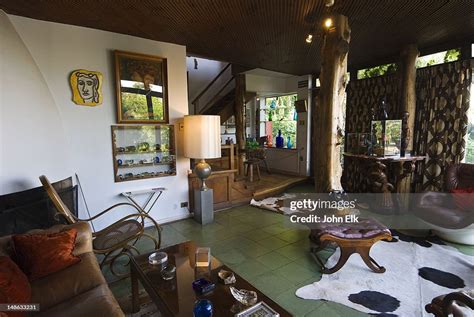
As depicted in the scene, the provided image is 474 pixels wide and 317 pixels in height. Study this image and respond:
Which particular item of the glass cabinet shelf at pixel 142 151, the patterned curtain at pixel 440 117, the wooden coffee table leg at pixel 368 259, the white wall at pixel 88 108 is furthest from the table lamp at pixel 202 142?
the patterned curtain at pixel 440 117

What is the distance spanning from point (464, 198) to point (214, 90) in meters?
6.20

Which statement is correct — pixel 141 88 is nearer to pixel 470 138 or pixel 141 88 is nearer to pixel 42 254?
pixel 42 254

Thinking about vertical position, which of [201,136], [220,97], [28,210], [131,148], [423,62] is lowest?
[28,210]

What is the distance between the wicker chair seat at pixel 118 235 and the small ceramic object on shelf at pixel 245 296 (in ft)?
4.73

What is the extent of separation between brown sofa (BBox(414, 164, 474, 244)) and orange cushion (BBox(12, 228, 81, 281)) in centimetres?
406

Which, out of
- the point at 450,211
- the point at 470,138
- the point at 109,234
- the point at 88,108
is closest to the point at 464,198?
the point at 450,211

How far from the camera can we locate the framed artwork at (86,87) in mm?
3252

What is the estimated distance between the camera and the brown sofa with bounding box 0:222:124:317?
1567 mm

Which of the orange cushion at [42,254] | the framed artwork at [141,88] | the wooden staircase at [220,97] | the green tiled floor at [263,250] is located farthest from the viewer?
the wooden staircase at [220,97]

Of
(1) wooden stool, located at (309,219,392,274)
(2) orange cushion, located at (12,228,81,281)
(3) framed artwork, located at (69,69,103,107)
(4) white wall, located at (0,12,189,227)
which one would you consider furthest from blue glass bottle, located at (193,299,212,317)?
Answer: (3) framed artwork, located at (69,69,103,107)

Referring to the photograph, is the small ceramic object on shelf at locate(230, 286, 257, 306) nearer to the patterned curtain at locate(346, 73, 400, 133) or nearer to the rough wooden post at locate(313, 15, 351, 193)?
the rough wooden post at locate(313, 15, 351, 193)

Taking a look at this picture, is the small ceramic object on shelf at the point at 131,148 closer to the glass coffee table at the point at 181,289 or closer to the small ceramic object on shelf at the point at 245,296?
the glass coffee table at the point at 181,289

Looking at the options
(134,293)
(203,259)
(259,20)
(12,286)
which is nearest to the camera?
(12,286)

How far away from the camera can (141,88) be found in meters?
3.73
